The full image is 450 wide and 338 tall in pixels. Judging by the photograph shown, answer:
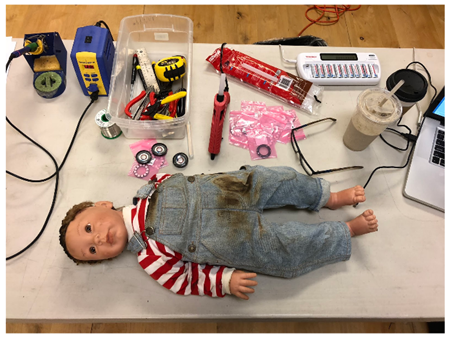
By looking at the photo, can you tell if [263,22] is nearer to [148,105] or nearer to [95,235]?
[148,105]

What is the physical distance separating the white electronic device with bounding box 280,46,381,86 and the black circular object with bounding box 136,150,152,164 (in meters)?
0.60

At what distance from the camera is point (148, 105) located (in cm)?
95

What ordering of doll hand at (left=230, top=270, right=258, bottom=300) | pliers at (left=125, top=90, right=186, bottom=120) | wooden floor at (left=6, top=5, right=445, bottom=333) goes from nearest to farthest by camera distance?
doll hand at (left=230, top=270, right=258, bottom=300) < pliers at (left=125, top=90, right=186, bottom=120) < wooden floor at (left=6, top=5, right=445, bottom=333)

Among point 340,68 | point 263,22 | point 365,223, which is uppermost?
point 263,22

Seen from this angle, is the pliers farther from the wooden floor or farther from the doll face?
the wooden floor

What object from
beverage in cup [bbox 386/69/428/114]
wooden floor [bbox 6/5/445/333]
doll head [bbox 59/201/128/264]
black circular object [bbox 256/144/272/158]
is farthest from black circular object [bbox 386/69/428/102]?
wooden floor [bbox 6/5/445/333]

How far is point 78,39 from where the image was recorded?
Result: 2.88ft

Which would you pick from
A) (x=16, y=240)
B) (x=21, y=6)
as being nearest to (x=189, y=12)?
(x=21, y=6)

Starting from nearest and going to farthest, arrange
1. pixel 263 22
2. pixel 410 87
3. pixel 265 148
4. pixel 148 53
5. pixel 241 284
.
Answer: pixel 241 284 < pixel 410 87 < pixel 265 148 < pixel 148 53 < pixel 263 22

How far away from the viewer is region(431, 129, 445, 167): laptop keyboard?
0.87 m

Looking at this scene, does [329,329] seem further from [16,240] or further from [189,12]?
[189,12]

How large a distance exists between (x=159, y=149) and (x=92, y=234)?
0.32m

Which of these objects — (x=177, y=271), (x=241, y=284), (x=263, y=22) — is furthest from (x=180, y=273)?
(x=263, y=22)

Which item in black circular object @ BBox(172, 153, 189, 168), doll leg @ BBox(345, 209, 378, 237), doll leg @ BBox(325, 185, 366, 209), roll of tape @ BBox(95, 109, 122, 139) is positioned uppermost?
roll of tape @ BBox(95, 109, 122, 139)
